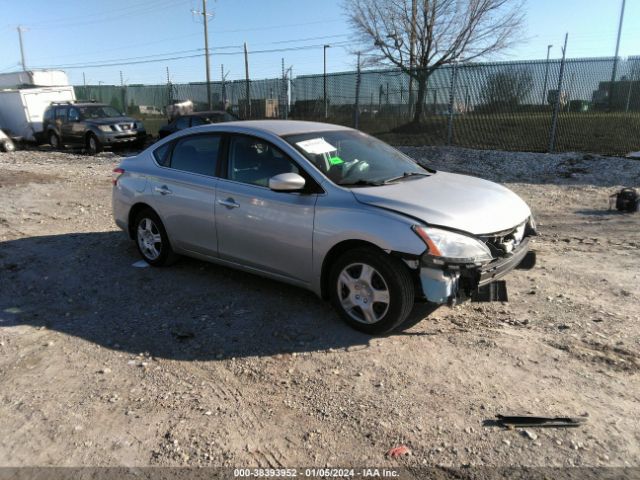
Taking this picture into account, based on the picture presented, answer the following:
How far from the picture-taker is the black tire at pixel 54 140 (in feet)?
65.1

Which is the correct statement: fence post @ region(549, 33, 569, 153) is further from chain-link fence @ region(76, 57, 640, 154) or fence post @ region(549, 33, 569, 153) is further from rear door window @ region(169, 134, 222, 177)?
rear door window @ region(169, 134, 222, 177)

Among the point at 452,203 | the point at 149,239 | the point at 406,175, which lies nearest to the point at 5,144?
the point at 149,239

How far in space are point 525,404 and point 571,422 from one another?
0.90ft

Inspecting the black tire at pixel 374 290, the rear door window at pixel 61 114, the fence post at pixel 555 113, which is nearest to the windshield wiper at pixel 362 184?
the black tire at pixel 374 290

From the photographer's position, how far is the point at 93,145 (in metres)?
18.4

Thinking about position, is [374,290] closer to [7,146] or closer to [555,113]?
[555,113]

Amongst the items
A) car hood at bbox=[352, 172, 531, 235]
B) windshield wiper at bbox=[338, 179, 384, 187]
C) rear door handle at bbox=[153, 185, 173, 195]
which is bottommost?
rear door handle at bbox=[153, 185, 173, 195]

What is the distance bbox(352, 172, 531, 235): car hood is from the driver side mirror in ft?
1.49

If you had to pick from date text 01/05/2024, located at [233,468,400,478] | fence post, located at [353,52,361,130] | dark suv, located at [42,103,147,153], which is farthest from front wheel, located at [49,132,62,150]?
date text 01/05/2024, located at [233,468,400,478]

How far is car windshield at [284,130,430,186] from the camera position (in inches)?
173

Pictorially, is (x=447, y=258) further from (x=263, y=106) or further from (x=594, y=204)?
(x=263, y=106)

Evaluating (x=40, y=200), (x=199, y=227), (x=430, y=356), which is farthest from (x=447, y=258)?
(x=40, y=200)

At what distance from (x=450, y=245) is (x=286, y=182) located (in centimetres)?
138

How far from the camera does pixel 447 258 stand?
142 inches
